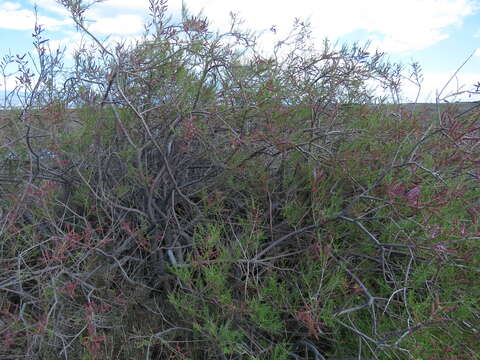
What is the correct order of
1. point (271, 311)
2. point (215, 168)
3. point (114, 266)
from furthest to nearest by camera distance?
point (215, 168), point (114, 266), point (271, 311)

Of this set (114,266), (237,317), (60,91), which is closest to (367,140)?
(237,317)

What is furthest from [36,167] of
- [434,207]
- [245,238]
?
[434,207]

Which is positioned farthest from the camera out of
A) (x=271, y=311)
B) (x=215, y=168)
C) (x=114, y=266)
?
(x=215, y=168)

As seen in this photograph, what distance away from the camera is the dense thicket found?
235 centimetres

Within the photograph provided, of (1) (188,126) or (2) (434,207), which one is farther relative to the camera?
(1) (188,126)

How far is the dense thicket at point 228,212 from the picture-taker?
7.70 feet

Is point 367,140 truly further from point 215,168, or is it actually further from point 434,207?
point 215,168

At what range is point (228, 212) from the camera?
2846 millimetres

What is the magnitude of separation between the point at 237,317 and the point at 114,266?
77 cm

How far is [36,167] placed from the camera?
9.94 ft

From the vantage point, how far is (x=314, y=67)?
3168 millimetres

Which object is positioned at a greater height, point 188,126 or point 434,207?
point 188,126

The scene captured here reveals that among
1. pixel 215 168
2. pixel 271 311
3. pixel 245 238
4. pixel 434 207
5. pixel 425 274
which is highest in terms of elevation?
pixel 215 168

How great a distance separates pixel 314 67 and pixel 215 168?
98cm
